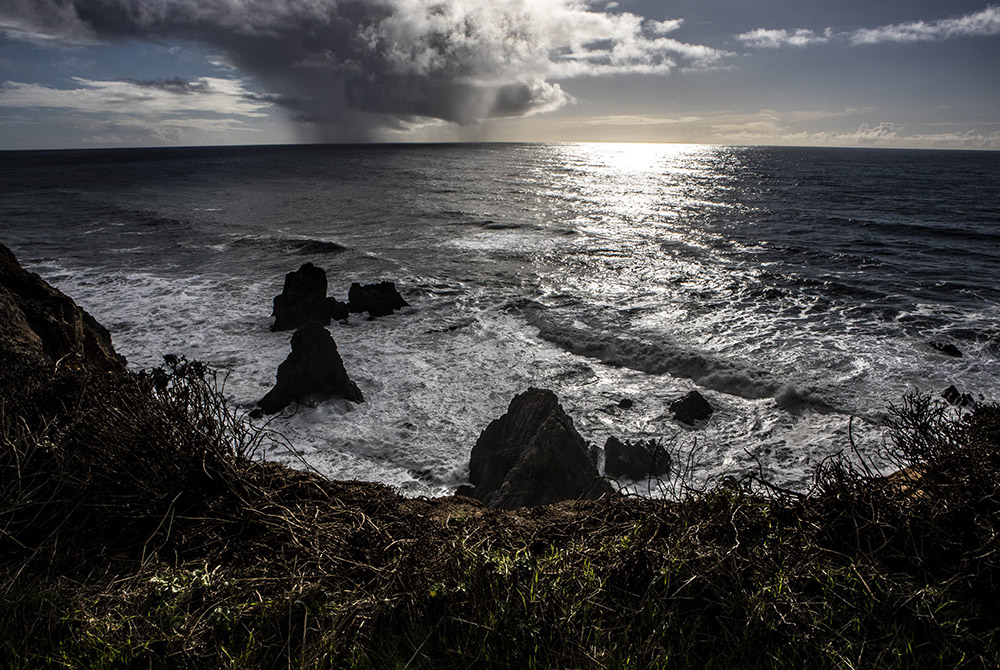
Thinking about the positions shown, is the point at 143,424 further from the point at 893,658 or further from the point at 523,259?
the point at 523,259

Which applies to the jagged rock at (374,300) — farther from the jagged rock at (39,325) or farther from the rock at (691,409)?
the rock at (691,409)

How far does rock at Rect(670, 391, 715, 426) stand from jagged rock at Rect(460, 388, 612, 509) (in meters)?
3.36

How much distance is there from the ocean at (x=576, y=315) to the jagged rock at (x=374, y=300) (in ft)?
1.67

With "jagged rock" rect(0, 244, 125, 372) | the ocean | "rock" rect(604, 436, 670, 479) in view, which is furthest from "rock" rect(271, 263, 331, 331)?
"rock" rect(604, 436, 670, 479)

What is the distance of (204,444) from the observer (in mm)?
3408

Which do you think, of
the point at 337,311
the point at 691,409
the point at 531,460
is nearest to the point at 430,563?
the point at 531,460

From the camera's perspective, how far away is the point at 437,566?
2852mm

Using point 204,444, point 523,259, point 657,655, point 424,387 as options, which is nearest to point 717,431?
point 424,387

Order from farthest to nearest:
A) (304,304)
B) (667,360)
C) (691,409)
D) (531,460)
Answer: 1. (304,304)
2. (667,360)
3. (691,409)
4. (531,460)

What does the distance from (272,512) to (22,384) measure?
230 centimetres

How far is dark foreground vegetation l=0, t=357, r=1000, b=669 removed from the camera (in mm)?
2428

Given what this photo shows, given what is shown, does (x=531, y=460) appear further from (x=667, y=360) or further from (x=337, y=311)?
(x=337, y=311)

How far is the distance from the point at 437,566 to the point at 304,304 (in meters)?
13.8

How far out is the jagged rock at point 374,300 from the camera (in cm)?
1648
